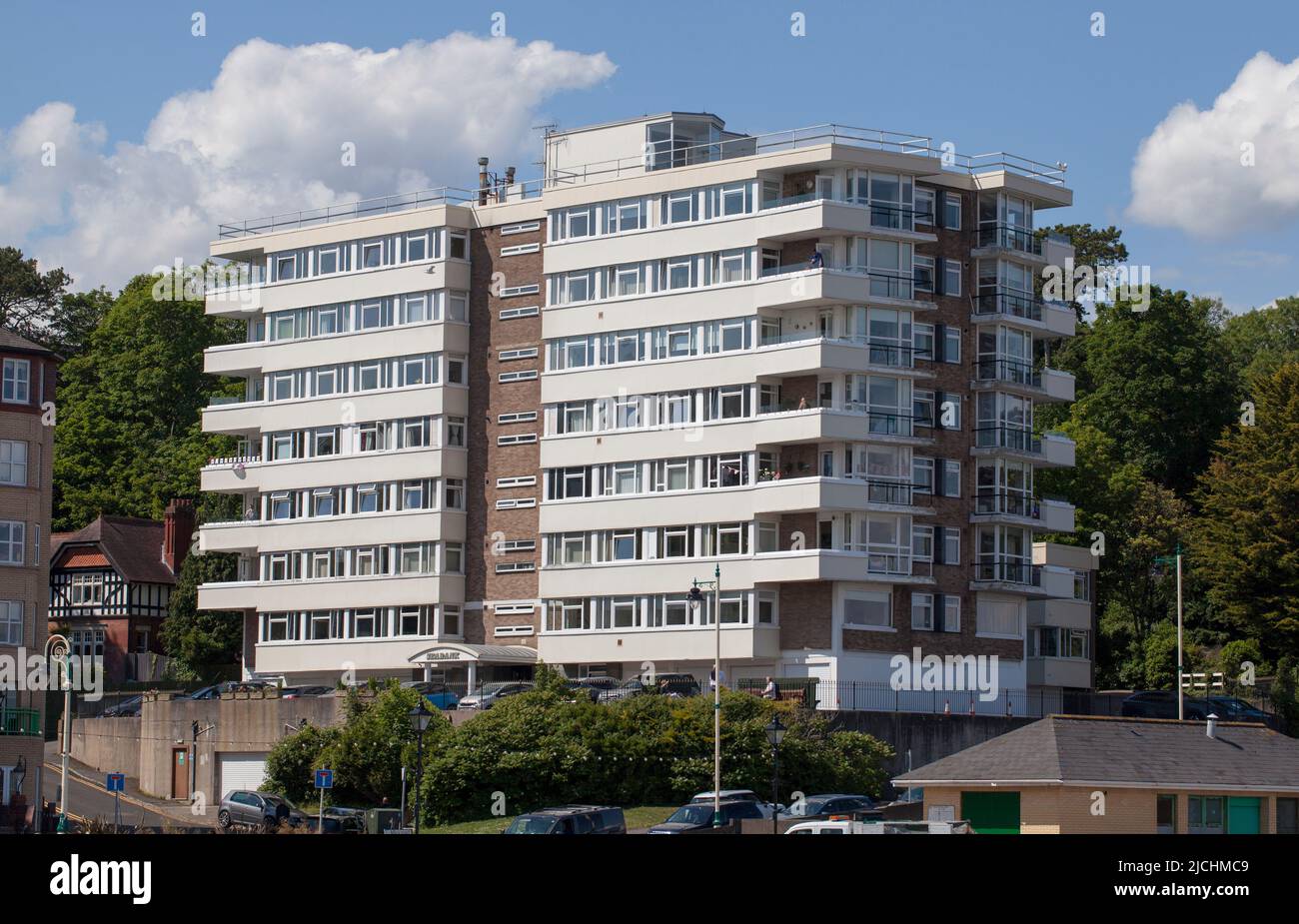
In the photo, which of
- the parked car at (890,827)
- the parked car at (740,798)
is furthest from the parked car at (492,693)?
the parked car at (890,827)

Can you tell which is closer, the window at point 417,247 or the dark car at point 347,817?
the dark car at point 347,817

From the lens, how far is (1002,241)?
279 feet

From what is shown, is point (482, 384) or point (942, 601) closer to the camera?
point (942, 601)

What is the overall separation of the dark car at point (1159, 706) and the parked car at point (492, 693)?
24.0m

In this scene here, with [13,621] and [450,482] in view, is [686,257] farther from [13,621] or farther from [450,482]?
[13,621]

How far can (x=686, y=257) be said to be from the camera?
274 feet

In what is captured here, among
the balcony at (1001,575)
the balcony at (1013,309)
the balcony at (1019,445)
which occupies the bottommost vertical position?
the balcony at (1001,575)

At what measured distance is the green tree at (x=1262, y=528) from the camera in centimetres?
9100

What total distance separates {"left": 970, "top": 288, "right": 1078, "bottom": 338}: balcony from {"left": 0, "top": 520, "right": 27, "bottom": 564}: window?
131ft

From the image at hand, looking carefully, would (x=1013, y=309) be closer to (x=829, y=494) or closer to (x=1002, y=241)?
(x=1002, y=241)

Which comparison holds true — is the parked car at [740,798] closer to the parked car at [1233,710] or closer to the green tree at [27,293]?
Answer: the parked car at [1233,710]

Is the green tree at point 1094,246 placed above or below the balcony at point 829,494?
above
